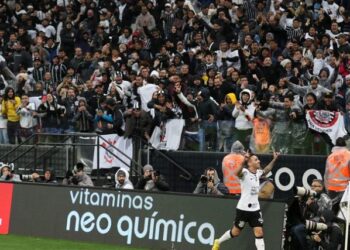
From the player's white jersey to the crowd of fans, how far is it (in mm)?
4158

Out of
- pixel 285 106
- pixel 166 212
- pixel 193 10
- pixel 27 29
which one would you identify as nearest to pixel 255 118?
pixel 285 106

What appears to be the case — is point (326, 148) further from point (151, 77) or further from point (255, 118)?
point (151, 77)

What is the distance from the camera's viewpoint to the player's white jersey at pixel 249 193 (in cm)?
1819

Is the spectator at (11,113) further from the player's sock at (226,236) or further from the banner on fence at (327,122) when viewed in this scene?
the player's sock at (226,236)

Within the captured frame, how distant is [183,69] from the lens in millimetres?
25984

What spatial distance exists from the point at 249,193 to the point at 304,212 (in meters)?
0.97

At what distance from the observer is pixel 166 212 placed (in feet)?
65.6

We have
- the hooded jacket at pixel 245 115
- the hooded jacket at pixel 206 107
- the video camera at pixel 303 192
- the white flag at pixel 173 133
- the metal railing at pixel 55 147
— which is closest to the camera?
the video camera at pixel 303 192

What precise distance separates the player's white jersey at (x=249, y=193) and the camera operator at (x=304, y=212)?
0.61 metres

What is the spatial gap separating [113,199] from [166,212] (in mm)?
1265

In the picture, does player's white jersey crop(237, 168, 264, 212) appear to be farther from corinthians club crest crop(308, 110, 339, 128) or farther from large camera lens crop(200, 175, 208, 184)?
corinthians club crest crop(308, 110, 339, 128)

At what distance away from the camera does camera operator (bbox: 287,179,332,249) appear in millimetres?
17734

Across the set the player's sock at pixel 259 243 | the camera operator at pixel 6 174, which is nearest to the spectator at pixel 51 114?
the camera operator at pixel 6 174

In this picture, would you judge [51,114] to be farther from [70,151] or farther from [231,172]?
[231,172]
